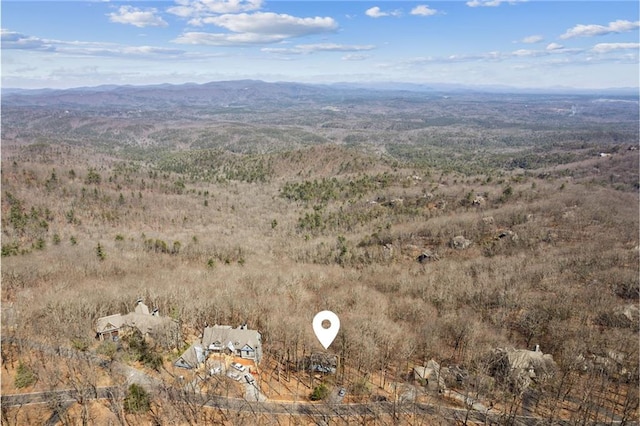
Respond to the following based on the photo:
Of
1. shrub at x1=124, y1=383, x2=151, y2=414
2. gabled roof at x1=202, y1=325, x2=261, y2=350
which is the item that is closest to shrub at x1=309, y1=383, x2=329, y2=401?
gabled roof at x1=202, y1=325, x2=261, y2=350

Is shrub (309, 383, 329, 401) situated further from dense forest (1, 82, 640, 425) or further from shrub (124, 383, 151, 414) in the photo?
shrub (124, 383, 151, 414)

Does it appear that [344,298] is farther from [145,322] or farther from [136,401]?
[136,401]

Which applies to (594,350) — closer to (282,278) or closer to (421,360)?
(421,360)

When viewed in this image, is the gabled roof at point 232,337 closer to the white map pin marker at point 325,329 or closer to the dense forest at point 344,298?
the dense forest at point 344,298

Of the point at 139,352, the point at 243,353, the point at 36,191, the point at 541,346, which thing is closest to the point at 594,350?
the point at 541,346

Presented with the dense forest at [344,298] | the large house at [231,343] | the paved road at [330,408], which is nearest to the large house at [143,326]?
the dense forest at [344,298]

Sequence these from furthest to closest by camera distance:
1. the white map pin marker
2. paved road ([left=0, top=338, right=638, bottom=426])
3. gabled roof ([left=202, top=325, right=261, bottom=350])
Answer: gabled roof ([left=202, top=325, right=261, bottom=350]) < the white map pin marker < paved road ([left=0, top=338, right=638, bottom=426])
